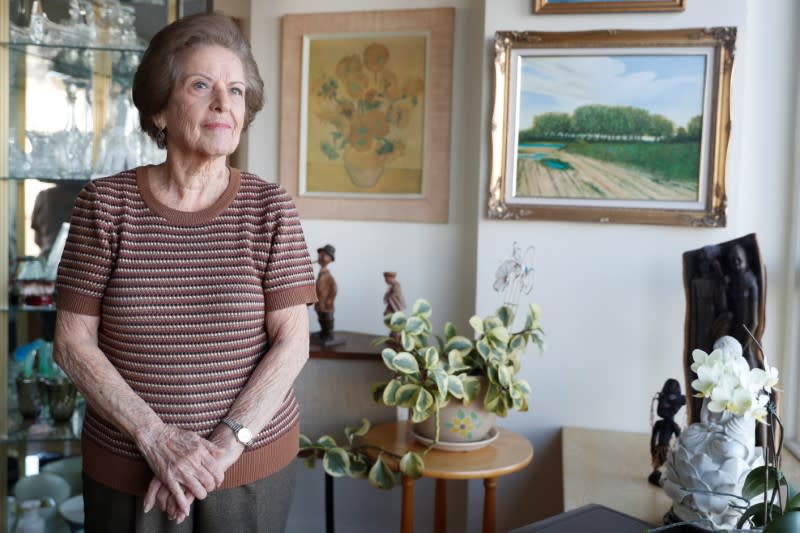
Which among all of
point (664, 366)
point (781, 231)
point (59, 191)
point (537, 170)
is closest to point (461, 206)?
point (537, 170)

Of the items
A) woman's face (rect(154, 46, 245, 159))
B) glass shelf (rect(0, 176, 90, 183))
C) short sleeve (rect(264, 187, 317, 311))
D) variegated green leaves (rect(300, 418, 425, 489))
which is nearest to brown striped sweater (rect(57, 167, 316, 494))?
short sleeve (rect(264, 187, 317, 311))

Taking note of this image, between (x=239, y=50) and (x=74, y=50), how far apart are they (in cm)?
133

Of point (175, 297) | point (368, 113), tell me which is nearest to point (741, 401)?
point (175, 297)

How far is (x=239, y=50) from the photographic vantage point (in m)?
1.45

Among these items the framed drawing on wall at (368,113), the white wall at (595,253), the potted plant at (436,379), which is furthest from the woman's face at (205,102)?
the framed drawing on wall at (368,113)

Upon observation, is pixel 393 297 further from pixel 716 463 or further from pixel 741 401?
pixel 741 401

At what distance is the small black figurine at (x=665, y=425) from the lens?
2.04 meters

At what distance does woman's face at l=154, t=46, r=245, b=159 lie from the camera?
1.40 m

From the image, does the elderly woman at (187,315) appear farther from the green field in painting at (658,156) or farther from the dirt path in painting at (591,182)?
the green field in painting at (658,156)

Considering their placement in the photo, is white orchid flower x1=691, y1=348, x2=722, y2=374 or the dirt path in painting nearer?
white orchid flower x1=691, y1=348, x2=722, y2=374

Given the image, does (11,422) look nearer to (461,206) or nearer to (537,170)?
(461,206)

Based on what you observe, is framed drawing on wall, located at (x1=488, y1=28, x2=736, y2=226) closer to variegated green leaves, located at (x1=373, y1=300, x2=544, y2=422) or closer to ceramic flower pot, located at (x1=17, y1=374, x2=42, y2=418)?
variegated green leaves, located at (x1=373, y1=300, x2=544, y2=422)

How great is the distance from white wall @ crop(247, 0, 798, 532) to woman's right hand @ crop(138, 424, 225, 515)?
4.51 ft

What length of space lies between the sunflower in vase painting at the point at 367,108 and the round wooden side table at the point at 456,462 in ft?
3.23
